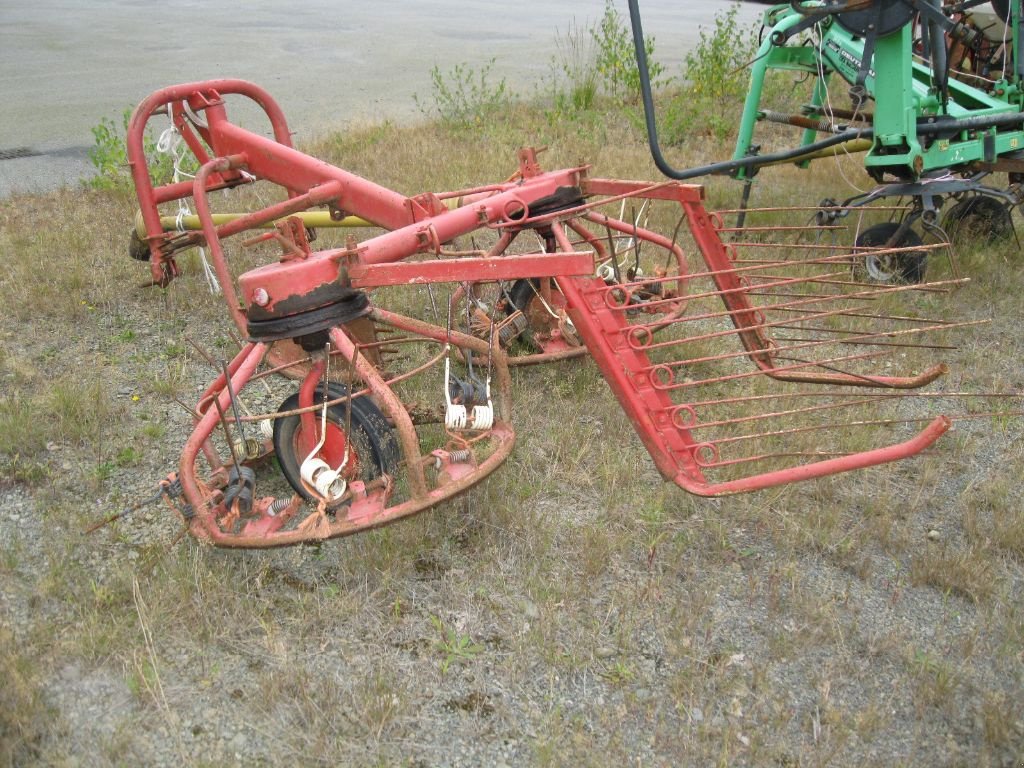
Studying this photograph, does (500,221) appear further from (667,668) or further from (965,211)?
(965,211)

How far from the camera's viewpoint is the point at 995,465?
3508mm

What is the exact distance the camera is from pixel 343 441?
3.01 meters

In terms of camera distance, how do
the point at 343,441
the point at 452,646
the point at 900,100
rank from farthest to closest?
the point at 900,100
the point at 343,441
the point at 452,646

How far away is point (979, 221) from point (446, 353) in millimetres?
4168

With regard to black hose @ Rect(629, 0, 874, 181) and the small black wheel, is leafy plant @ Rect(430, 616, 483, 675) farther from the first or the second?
the small black wheel

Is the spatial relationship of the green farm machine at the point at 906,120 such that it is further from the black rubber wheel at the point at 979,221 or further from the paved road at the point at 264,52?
the paved road at the point at 264,52

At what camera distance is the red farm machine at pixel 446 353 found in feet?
8.98

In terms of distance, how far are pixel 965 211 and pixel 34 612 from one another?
5.51 meters

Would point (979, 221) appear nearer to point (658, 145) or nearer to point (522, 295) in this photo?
point (658, 145)

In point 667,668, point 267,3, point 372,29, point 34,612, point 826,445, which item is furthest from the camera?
point 267,3

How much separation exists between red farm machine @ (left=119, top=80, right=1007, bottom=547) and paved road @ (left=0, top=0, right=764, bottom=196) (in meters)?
4.28

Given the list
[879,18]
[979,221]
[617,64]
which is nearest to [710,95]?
[617,64]

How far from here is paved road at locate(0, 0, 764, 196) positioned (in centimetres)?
886

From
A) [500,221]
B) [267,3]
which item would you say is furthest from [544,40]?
[500,221]
